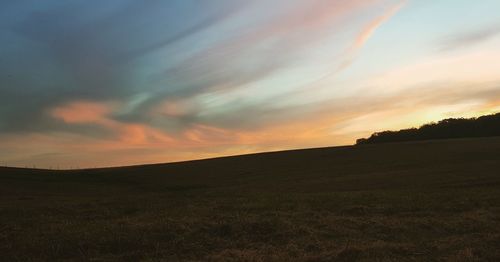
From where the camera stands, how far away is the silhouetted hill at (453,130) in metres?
116

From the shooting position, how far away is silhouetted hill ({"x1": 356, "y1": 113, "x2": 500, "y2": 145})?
116188mm

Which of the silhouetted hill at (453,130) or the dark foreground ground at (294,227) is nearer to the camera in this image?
the dark foreground ground at (294,227)

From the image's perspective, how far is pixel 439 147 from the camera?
67.0 m

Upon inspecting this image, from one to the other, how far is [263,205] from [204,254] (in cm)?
1218

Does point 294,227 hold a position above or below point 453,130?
below

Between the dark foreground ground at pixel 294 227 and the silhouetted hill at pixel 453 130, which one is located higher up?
the silhouetted hill at pixel 453 130

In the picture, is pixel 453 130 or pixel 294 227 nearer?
pixel 294 227

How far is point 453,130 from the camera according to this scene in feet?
406

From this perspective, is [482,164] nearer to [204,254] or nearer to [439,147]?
[439,147]

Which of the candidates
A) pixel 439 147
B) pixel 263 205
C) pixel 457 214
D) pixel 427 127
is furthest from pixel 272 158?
pixel 427 127

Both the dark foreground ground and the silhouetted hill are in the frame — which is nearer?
the dark foreground ground

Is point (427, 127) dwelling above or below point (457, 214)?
above

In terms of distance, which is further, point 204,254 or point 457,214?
point 457,214

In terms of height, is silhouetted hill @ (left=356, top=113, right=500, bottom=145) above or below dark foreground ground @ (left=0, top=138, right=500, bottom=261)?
above
